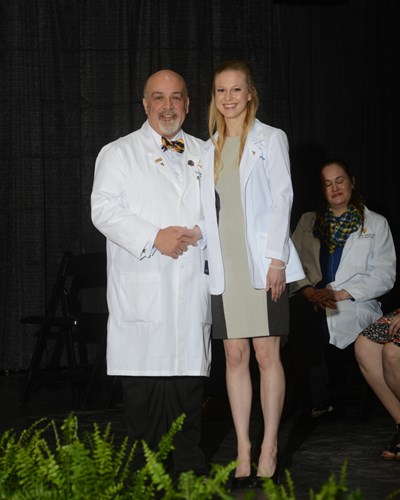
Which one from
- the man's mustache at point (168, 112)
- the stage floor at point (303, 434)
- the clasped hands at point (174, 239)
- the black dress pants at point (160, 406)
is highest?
the man's mustache at point (168, 112)

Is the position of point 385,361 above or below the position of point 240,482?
above

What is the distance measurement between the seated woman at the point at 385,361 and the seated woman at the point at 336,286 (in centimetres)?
51

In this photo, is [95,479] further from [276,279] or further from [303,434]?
[303,434]

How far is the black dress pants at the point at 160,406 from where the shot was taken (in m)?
3.42

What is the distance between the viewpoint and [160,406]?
346cm

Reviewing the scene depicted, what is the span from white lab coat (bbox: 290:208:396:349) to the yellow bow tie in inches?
54.9

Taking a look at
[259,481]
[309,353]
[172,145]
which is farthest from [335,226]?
[259,481]

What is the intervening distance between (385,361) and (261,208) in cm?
100

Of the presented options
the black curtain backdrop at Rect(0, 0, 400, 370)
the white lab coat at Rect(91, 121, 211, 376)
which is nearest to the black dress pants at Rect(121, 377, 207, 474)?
the white lab coat at Rect(91, 121, 211, 376)

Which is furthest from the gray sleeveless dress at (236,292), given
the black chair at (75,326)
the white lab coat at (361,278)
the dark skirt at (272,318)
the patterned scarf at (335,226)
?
the black chair at (75,326)

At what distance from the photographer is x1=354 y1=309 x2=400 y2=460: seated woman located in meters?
3.80

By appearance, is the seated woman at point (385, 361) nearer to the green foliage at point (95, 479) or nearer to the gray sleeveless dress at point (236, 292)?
the gray sleeveless dress at point (236, 292)

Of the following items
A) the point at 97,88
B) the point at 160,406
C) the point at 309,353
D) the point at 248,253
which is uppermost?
the point at 97,88

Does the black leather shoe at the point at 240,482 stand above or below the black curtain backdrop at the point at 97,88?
below
